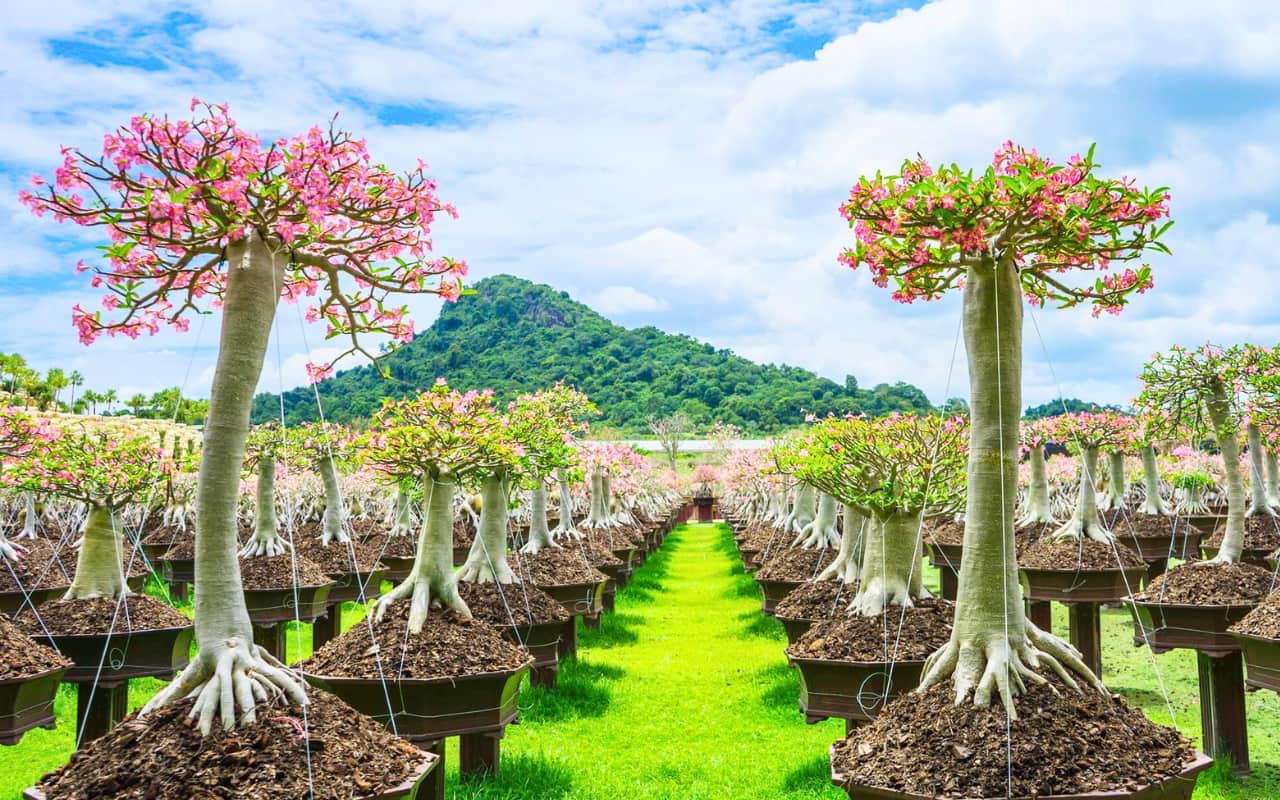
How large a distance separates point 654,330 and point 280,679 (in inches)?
3356

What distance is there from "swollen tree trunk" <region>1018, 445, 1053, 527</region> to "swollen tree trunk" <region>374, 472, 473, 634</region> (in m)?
9.52

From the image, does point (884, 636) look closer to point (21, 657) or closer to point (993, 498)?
point (993, 498)

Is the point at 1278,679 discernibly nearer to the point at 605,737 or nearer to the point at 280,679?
the point at 605,737

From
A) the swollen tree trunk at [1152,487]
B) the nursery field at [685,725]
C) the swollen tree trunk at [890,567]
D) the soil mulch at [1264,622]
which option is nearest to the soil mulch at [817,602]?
the swollen tree trunk at [890,567]

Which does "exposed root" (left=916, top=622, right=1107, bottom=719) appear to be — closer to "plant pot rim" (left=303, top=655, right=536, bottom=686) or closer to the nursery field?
the nursery field

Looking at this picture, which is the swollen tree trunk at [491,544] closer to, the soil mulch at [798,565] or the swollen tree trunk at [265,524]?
the soil mulch at [798,565]

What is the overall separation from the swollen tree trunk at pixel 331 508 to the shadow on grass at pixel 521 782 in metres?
7.29

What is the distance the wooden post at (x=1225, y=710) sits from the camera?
587 cm

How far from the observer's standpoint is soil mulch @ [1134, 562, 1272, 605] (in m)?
6.54

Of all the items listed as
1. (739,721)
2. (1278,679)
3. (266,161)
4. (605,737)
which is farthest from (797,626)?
(266,161)

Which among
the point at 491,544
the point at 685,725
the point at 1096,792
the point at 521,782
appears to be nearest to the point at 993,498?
the point at 1096,792

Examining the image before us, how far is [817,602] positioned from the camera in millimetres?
7918

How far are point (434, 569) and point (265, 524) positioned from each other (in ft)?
18.6

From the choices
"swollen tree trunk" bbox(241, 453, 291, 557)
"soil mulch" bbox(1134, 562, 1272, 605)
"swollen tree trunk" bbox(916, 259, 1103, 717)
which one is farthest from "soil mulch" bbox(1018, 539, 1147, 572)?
"swollen tree trunk" bbox(241, 453, 291, 557)
